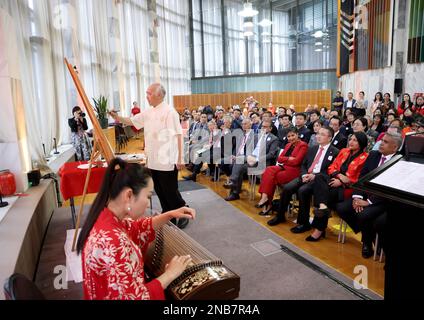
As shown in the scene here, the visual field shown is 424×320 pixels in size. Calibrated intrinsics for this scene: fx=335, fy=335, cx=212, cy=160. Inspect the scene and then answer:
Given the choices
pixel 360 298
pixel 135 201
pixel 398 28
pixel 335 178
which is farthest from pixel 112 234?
pixel 398 28

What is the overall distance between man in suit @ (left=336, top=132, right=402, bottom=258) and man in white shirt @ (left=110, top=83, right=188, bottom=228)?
170cm

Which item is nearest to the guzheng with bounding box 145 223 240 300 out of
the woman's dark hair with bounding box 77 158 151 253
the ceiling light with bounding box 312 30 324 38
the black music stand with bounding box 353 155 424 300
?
the woman's dark hair with bounding box 77 158 151 253

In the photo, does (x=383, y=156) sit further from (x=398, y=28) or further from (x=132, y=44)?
(x=132, y=44)

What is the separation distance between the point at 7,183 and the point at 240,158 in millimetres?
3093

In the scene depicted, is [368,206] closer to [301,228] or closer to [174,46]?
[301,228]

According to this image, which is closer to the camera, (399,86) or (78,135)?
(78,135)

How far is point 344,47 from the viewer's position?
1220 cm

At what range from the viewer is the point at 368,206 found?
303 cm

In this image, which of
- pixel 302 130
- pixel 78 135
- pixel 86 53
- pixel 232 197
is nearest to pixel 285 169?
pixel 232 197

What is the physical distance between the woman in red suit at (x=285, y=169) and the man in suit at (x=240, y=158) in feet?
2.17

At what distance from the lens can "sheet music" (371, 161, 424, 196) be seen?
1399 mm

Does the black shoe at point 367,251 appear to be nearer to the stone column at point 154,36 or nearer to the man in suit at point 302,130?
the man in suit at point 302,130

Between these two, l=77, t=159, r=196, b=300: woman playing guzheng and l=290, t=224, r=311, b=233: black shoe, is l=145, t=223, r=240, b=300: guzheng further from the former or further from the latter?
l=290, t=224, r=311, b=233: black shoe
